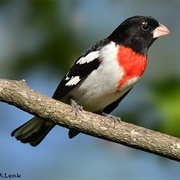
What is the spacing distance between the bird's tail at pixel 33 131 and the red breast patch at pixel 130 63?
34.1 inches

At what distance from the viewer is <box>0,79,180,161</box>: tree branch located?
9.59 ft

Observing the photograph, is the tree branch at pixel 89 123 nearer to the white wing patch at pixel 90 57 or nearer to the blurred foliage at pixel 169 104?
the blurred foliage at pixel 169 104

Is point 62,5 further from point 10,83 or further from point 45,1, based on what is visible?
point 10,83

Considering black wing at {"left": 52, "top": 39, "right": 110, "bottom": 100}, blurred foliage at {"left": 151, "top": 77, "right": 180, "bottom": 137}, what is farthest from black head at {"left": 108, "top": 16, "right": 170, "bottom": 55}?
blurred foliage at {"left": 151, "top": 77, "right": 180, "bottom": 137}

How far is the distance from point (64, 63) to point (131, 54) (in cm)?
105

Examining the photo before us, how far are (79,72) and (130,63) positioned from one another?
484 millimetres

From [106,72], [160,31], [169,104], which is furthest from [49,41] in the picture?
[160,31]

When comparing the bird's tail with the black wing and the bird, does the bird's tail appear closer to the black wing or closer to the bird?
the bird

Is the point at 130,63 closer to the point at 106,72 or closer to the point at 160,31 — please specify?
the point at 106,72

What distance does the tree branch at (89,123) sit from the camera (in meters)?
2.92

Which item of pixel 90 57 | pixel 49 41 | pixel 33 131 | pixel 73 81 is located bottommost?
pixel 33 131

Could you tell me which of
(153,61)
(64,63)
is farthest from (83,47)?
(153,61)

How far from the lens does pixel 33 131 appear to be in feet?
14.0

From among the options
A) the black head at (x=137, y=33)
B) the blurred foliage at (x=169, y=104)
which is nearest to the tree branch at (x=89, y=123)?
the blurred foliage at (x=169, y=104)
